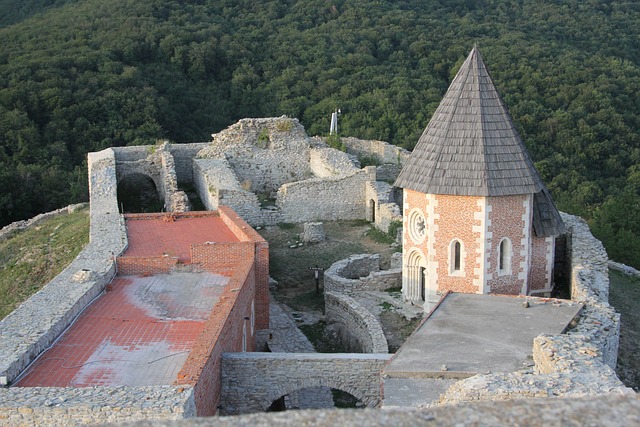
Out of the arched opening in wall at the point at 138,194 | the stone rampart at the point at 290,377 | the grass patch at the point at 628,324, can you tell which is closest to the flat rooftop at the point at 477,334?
the stone rampart at the point at 290,377

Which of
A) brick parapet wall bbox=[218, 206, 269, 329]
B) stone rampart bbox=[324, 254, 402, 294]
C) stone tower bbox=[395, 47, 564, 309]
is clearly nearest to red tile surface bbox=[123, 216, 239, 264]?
brick parapet wall bbox=[218, 206, 269, 329]

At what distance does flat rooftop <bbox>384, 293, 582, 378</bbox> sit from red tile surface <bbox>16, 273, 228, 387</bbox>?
3.12 meters

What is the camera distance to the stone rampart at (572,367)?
29.7 ft

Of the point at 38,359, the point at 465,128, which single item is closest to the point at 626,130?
the point at 465,128

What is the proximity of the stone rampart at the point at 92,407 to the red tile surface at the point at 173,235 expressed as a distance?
6.40 metres

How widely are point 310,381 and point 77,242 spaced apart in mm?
10326

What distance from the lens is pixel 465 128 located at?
15258 mm

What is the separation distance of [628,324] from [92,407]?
11.3 m

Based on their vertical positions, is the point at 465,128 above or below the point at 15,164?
above

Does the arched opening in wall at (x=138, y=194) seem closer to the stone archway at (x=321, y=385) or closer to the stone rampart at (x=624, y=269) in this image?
the stone rampart at (x=624, y=269)

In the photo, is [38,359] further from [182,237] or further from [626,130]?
[626,130]

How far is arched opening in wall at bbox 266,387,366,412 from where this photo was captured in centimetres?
1380

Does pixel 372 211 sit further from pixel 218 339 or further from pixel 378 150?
pixel 218 339

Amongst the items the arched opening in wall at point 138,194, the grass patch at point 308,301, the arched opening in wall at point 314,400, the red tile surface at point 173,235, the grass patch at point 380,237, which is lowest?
the arched opening in wall at point 314,400
